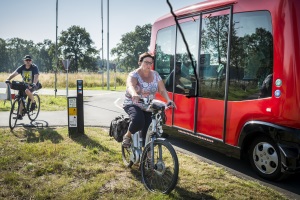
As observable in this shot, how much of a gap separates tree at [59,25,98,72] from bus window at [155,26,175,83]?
75.7m

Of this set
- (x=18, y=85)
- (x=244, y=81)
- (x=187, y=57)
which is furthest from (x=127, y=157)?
(x=18, y=85)

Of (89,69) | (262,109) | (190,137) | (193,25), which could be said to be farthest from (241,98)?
(89,69)

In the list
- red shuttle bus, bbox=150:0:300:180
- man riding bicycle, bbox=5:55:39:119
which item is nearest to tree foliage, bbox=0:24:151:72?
man riding bicycle, bbox=5:55:39:119

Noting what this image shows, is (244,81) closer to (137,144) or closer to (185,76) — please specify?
(185,76)

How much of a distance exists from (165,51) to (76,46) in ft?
259

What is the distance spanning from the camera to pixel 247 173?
486cm

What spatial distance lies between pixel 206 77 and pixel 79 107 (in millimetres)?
3232

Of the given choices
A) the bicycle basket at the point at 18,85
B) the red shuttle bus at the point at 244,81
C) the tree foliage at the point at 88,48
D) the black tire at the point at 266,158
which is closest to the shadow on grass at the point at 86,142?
the red shuttle bus at the point at 244,81

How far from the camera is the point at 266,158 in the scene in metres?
4.52

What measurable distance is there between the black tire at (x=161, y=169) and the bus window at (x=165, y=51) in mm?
3141

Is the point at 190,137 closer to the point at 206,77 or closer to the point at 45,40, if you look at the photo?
the point at 206,77

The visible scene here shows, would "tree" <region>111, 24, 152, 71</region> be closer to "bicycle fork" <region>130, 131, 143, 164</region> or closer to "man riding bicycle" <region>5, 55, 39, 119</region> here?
"man riding bicycle" <region>5, 55, 39, 119</region>

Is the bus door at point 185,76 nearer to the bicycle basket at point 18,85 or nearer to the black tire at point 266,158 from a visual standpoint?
the black tire at point 266,158

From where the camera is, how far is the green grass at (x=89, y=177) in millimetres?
3818
